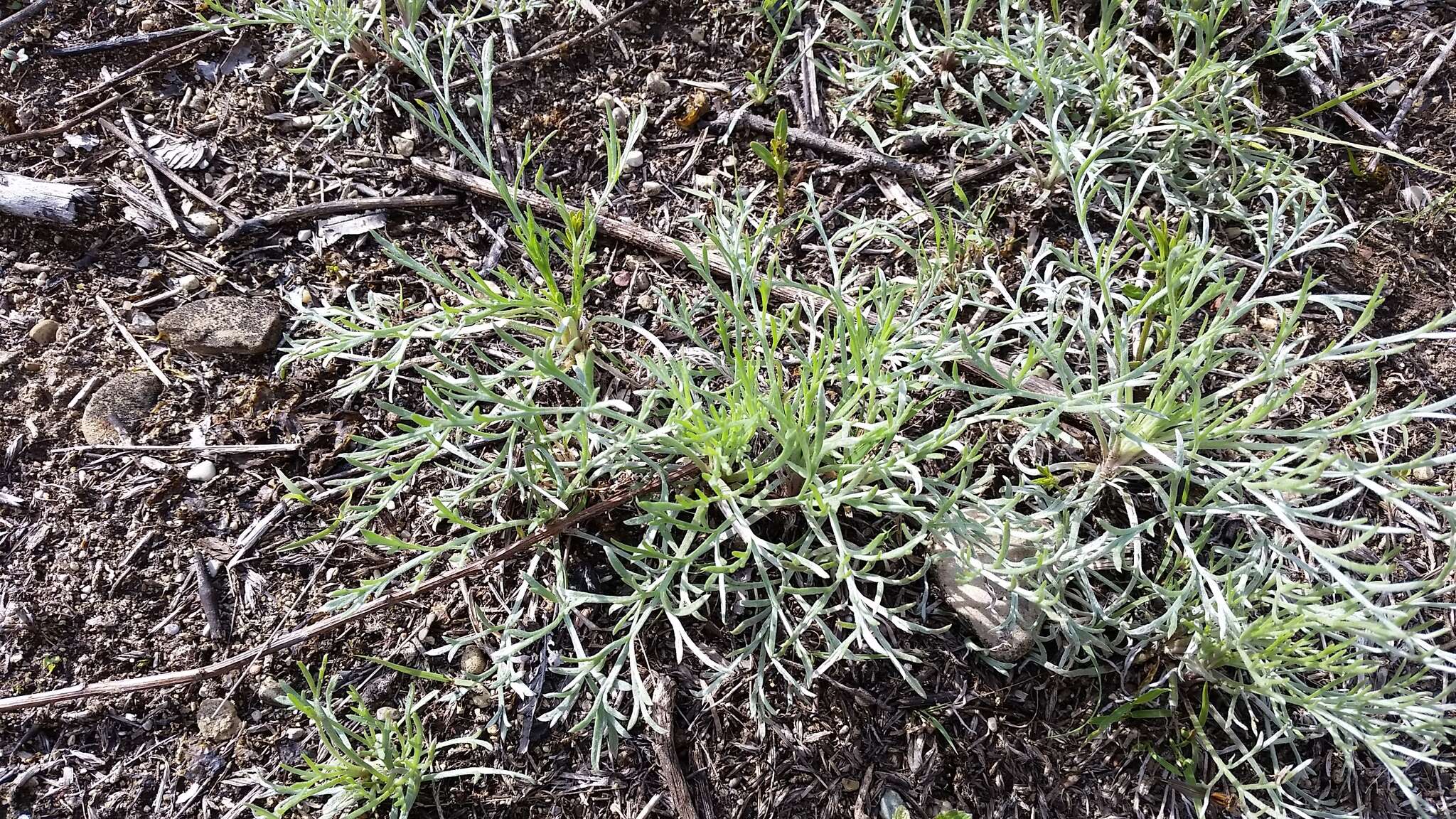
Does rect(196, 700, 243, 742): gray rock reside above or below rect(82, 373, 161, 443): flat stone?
below

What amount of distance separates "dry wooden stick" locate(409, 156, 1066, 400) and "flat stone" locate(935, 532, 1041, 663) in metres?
0.37

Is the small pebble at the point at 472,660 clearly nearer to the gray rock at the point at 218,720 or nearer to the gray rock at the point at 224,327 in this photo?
the gray rock at the point at 218,720

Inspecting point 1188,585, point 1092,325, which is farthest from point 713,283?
point 1188,585

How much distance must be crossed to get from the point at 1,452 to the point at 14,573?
10.1 inches

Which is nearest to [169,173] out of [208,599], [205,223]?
[205,223]

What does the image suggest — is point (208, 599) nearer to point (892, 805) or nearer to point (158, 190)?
point (158, 190)

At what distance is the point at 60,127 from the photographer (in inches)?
82.5

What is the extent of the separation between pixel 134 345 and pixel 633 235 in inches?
42.1

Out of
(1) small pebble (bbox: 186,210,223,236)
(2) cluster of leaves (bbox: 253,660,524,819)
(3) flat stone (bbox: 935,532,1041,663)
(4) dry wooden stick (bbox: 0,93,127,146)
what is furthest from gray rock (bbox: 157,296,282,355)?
(3) flat stone (bbox: 935,532,1041,663)

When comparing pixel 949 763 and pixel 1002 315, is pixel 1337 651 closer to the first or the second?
pixel 949 763

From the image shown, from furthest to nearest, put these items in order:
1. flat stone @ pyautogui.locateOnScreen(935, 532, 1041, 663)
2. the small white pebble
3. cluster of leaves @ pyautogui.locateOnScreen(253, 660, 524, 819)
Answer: the small white pebble < flat stone @ pyautogui.locateOnScreen(935, 532, 1041, 663) < cluster of leaves @ pyautogui.locateOnScreen(253, 660, 524, 819)

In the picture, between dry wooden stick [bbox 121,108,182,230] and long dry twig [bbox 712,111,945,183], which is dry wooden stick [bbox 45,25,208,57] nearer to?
dry wooden stick [bbox 121,108,182,230]

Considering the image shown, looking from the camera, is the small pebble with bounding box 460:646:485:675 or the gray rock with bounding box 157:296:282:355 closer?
the small pebble with bounding box 460:646:485:675

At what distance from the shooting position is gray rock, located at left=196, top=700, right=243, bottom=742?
1614 mm
